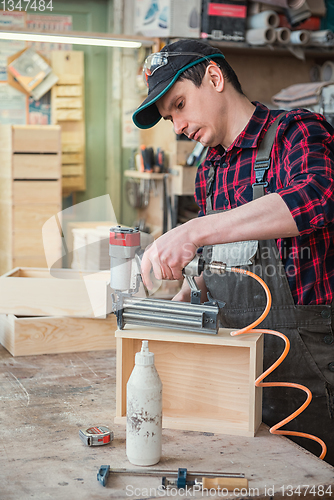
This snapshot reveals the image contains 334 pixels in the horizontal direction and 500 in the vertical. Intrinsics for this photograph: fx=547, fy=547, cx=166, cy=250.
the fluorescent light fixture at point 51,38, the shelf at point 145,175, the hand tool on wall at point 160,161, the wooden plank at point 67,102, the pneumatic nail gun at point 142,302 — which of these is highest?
the fluorescent light fixture at point 51,38

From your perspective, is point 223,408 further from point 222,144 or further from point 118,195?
point 118,195

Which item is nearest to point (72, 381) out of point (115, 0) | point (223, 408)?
point (223, 408)

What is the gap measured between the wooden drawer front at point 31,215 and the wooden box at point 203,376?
7.79ft

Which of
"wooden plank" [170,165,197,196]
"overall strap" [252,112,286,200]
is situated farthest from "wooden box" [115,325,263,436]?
"wooden plank" [170,165,197,196]

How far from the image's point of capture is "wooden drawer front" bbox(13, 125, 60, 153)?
11.3 feet

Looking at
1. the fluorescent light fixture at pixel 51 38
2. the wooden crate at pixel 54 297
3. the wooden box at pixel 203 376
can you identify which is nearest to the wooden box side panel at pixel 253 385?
the wooden box at pixel 203 376

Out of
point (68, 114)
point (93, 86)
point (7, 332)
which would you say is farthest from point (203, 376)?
point (93, 86)

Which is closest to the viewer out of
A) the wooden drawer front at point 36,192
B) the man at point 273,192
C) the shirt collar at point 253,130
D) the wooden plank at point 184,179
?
the man at point 273,192

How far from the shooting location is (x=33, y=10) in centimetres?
397

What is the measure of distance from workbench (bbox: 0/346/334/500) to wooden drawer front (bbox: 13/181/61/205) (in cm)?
215

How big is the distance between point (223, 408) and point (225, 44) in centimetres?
253

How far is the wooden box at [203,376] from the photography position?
1.22 m

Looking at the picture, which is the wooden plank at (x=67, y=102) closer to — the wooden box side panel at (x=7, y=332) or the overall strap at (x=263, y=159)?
the wooden box side panel at (x=7, y=332)

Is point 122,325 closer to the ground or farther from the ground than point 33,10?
closer to the ground
